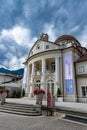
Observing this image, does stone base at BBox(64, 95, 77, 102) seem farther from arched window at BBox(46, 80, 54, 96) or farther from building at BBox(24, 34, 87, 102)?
arched window at BBox(46, 80, 54, 96)

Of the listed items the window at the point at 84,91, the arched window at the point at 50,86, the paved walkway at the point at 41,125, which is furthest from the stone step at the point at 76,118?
the arched window at the point at 50,86

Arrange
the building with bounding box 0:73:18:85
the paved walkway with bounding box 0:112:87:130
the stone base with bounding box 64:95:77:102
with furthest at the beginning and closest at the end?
the building with bounding box 0:73:18:85, the stone base with bounding box 64:95:77:102, the paved walkway with bounding box 0:112:87:130

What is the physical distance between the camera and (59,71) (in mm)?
21297

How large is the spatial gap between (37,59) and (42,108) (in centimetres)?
1585

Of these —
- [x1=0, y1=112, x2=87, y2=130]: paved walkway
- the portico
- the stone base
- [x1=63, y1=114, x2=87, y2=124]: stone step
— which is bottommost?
the stone base

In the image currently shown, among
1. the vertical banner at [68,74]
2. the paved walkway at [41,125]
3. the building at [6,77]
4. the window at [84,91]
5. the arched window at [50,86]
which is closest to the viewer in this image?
the paved walkway at [41,125]

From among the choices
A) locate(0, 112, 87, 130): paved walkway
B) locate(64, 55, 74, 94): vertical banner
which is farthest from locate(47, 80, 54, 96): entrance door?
locate(0, 112, 87, 130): paved walkway

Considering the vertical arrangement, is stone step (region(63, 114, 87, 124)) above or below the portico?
below

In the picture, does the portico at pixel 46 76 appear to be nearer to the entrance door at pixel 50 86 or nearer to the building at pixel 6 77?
the entrance door at pixel 50 86

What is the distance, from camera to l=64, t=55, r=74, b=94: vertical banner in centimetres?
1928

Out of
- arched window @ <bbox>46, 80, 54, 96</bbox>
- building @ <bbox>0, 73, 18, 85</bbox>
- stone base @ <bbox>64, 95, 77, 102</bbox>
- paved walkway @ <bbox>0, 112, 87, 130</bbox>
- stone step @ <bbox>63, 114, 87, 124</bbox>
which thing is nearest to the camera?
paved walkway @ <bbox>0, 112, 87, 130</bbox>

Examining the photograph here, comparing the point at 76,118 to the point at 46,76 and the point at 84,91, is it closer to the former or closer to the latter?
the point at 84,91

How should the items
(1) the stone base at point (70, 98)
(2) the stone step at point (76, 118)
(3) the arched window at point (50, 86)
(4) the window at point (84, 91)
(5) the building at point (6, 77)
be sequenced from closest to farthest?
(2) the stone step at point (76, 118) → (1) the stone base at point (70, 98) → (4) the window at point (84, 91) → (3) the arched window at point (50, 86) → (5) the building at point (6, 77)

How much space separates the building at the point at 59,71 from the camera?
19.3 meters
